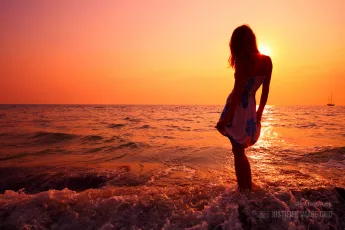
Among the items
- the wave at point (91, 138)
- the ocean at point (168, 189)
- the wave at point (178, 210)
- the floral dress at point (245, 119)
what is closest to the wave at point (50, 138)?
the wave at point (91, 138)

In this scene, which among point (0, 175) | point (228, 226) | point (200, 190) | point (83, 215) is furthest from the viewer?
point (0, 175)

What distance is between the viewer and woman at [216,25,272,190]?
2920 millimetres

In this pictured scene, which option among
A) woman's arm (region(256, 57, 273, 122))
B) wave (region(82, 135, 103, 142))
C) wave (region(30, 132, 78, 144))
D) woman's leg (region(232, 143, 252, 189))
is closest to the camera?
woman's arm (region(256, 57, 273, 122))

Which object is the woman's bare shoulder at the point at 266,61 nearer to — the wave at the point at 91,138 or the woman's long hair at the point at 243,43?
the woman's long hair at the point at 243,43

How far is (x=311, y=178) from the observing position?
417 cm

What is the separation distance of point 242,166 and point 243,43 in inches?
66.3

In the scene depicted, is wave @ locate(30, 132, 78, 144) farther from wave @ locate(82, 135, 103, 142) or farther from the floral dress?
the floral dress

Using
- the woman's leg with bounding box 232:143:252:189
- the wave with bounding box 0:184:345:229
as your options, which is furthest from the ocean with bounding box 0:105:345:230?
the woman's leg with bounding box 232:143:252:189

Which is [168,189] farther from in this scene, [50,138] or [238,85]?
[50,138]

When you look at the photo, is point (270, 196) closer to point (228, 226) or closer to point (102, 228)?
point (228, 226)

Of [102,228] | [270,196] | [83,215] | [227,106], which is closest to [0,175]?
[83,215]

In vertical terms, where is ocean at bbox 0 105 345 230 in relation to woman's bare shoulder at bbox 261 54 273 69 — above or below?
below

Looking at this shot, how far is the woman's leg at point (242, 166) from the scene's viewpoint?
3.15m

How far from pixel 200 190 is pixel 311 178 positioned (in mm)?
2212
